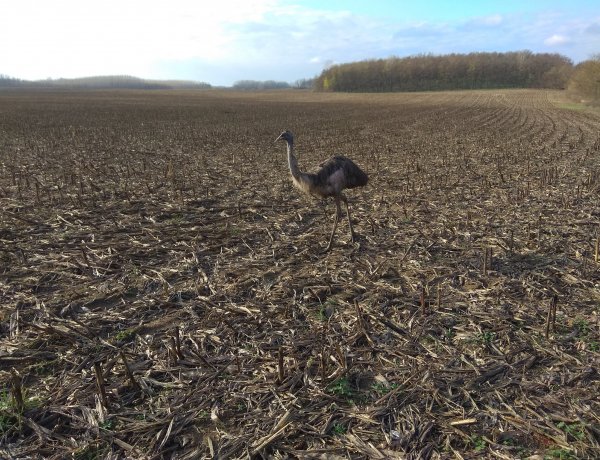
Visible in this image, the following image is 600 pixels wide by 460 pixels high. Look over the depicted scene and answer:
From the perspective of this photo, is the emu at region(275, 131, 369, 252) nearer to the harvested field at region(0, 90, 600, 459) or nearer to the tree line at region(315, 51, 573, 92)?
the harvested field at region(0, 90, 600, 459)

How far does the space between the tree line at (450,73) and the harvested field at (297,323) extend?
337 feet

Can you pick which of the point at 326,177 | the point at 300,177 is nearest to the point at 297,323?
the point at 300,177

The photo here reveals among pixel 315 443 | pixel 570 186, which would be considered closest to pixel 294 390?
pixel 315 443

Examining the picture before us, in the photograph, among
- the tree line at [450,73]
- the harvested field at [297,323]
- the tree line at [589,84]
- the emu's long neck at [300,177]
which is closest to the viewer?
the harvested field at [297,323]

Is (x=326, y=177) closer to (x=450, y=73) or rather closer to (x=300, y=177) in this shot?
(x=300, y=177)

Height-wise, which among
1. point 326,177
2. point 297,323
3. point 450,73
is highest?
point 450,73

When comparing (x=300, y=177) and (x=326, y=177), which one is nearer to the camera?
(x=300, y=177)

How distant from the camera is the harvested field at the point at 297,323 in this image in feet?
12.0

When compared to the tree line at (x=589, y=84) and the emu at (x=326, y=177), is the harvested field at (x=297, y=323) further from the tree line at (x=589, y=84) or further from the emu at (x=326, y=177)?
the tree line at (x=589, y=84)

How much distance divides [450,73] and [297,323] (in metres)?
115

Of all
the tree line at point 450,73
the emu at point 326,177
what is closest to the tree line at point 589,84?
the emu at point 326,177

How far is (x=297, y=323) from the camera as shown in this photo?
521cm

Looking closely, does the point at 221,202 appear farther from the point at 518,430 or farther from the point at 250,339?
the point at 518,430

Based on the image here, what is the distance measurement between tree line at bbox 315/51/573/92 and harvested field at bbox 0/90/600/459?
337 ft
